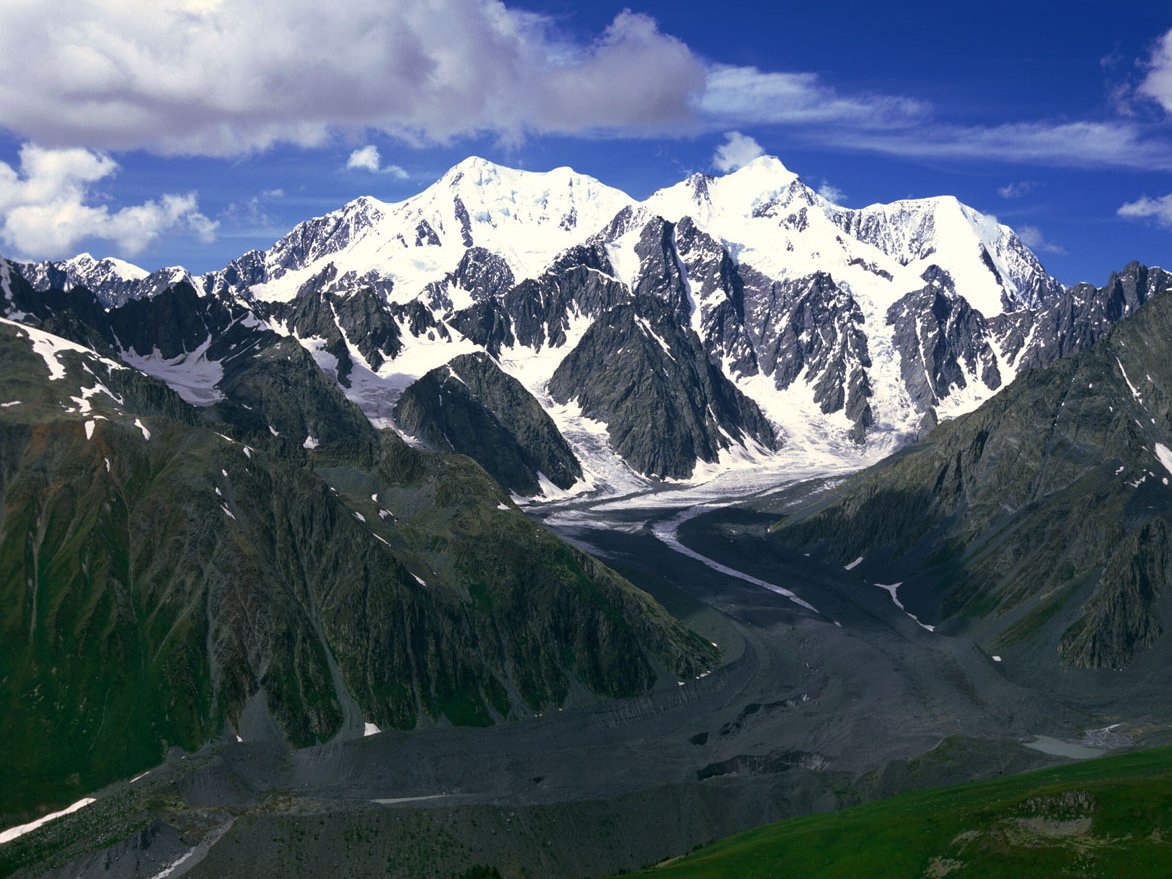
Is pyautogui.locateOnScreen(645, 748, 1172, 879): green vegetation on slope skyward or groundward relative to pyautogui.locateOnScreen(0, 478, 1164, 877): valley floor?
groundward

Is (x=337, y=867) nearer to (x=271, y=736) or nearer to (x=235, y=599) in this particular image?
(x=271, y=736)

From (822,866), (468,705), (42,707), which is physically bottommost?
(822,866)

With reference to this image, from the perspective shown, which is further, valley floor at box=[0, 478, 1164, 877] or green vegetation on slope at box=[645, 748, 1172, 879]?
valley floor at box=[0, 478, 1164, 877]

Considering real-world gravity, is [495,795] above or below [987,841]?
above

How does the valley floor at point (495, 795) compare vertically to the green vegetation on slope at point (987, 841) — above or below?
above

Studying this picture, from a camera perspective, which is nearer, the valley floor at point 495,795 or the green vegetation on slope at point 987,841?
the green vegetation on slope at point 987,841

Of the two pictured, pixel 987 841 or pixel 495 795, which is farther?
pixel 495 795

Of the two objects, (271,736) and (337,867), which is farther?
(271,736)

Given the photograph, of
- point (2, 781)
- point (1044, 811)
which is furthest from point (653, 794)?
point (2, 781)
